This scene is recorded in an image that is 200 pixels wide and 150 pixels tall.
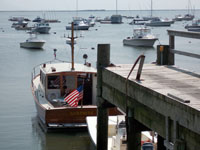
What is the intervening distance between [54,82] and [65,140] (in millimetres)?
2762

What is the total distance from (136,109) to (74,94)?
32.6 feet

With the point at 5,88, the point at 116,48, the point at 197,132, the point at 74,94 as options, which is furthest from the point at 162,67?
the point at 116,48

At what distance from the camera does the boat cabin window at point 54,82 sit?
23172mm

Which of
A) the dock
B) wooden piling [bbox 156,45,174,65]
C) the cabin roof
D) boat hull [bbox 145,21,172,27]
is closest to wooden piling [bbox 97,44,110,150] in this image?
the dock

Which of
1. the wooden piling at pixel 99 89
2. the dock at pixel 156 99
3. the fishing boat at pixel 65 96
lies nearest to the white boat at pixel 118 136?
the dock at pixel 156 99

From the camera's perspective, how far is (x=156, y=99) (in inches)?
385

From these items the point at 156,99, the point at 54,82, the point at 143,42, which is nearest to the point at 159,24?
the point at 143,42

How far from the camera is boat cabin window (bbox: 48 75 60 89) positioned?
23.2 metres

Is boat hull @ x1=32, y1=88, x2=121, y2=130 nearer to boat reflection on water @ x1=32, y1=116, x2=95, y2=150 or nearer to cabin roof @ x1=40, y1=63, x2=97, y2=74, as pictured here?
boat reflection on water @ x1=32, y1=116, x2=95, y2=150

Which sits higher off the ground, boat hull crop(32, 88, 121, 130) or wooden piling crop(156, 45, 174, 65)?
wooden piling crop(156, 45, 174, 65)

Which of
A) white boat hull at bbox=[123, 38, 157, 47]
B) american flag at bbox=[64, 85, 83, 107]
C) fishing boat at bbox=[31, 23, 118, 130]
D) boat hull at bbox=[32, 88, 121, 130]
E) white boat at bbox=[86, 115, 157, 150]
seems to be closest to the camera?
white boat at bbox=[86, 115, 157, 150]

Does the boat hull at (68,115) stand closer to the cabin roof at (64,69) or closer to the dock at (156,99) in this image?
the cabin roof at (64,69)

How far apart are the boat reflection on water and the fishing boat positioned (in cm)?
35

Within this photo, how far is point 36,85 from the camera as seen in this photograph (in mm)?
26656
